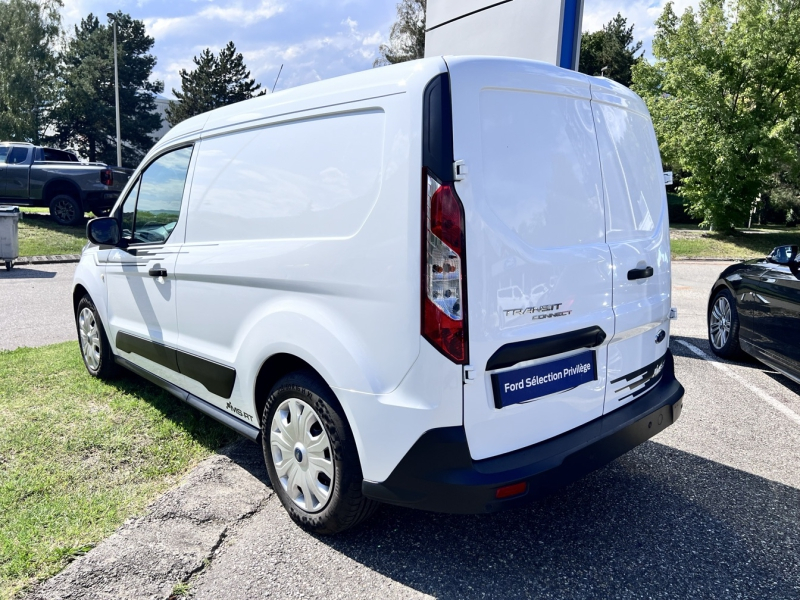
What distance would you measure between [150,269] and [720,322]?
5.37 m

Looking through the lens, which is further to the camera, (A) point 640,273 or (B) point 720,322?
(B) point 720,322

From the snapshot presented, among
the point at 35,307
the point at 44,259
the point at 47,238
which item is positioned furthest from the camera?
the point at 47,238

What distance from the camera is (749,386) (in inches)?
208

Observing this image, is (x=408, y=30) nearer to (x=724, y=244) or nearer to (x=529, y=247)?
(x=724, y=244)

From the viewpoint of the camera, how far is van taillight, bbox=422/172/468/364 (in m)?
2.23

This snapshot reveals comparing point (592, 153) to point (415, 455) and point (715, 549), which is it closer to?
point (415, 455)

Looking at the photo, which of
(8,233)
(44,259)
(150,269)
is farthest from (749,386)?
(44,259)

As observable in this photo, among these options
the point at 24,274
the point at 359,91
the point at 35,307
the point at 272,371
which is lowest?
the point at 35,307

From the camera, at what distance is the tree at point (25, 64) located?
39.1 metres

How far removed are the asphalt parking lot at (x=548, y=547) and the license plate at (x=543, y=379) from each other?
0.78 m

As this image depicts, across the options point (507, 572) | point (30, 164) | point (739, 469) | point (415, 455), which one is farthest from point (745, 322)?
point (30, 164)

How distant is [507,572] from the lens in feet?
8.52

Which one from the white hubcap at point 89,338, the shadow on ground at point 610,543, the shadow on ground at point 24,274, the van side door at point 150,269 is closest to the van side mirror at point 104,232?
the van side door at point 150,269

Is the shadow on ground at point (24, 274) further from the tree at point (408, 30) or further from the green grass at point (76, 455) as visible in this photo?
the tree at point (408, 30)
